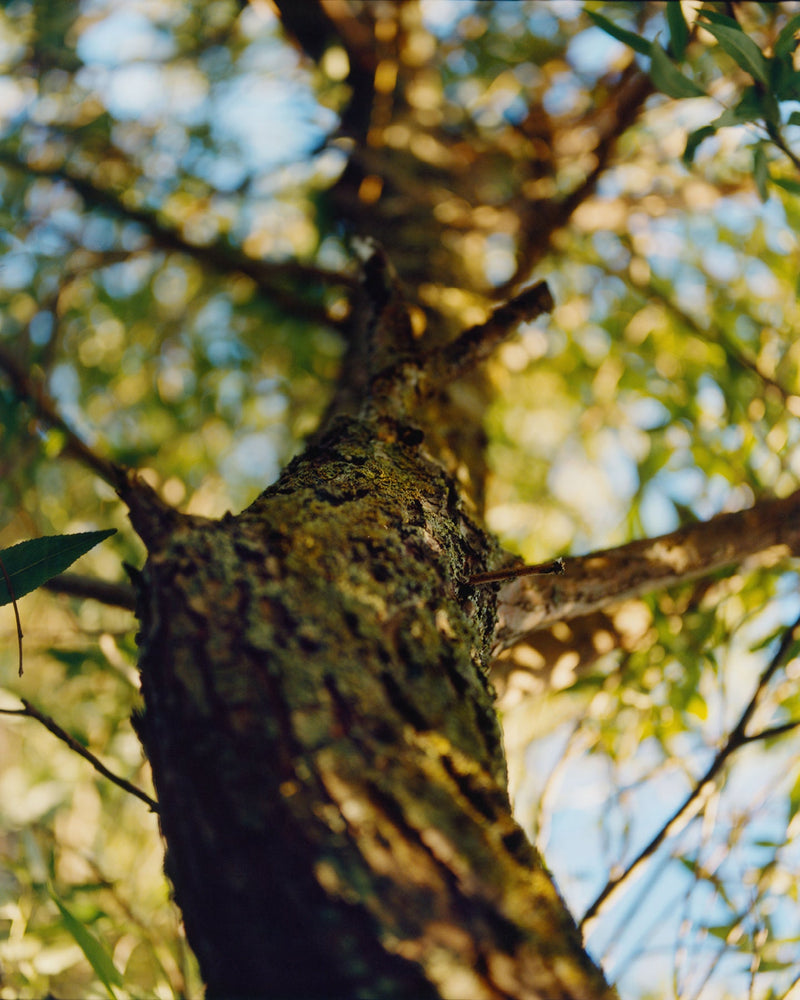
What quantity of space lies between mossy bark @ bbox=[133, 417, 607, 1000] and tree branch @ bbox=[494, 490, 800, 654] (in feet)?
0.74

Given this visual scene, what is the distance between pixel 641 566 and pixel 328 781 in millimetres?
583

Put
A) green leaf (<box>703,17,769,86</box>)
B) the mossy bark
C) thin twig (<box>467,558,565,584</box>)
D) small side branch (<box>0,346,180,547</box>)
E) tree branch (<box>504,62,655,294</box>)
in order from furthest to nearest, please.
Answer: tree branch (<box>504,62,655,294</box>)
green leaf (<box>703,17,769,86</box>)
thin twig (<box>467,558,565,584</box>)
small side branch (<box>0,346,180,547</box>)
the mossy bark

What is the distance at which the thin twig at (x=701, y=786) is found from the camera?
2.68 ft

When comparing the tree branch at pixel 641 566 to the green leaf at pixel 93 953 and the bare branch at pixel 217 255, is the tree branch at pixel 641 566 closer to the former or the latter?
the green leaf at pixel 93 953

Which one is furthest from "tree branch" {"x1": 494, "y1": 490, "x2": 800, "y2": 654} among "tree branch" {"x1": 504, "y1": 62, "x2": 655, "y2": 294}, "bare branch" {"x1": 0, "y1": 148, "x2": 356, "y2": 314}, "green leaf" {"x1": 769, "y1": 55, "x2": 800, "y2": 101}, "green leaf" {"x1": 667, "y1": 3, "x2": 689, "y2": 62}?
"bare branch" {"x1": 0, "y1": 148, "x2": 356, "y2": 314}

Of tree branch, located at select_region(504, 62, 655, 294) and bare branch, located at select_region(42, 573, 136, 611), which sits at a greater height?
tree branch, located at select_region(504, 62, 655, 294)

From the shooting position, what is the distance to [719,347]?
1.55m

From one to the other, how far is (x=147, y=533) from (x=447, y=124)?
69.2 inches

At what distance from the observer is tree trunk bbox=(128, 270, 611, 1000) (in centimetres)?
37

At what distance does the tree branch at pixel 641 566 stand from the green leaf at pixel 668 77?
21.5 inches

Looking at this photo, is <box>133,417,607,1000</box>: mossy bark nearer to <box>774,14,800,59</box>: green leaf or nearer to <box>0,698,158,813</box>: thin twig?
<box>0,698,158,813</box>: thin twig

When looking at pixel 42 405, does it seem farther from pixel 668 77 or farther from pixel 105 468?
pixel 668 77

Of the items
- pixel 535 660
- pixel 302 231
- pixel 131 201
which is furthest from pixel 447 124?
pixel 535 660

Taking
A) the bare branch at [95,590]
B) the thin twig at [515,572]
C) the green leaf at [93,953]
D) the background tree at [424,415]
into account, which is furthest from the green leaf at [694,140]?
the green leaf at [93,953]
